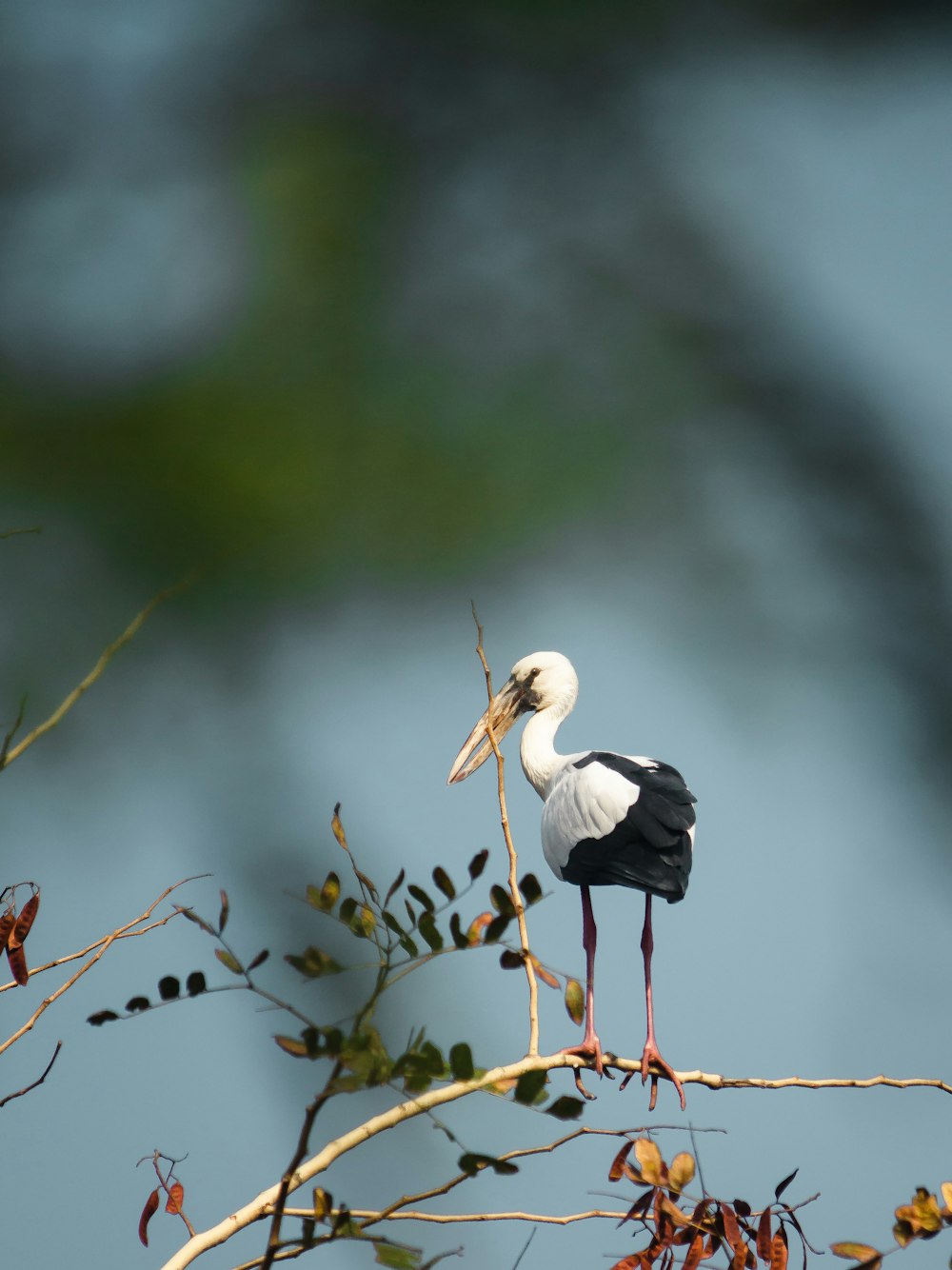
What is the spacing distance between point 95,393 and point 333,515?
0.09 metres

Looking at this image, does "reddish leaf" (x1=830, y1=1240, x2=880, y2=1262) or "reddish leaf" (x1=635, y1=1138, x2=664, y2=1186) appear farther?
"reddish leaf" (x1=635, y1=1138, x2=664, y2=1186)

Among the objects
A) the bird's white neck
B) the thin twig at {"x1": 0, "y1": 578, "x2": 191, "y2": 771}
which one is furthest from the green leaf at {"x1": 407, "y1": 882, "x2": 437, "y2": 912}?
the bird's white neck

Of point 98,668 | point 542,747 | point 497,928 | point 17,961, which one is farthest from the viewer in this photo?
point 542,747

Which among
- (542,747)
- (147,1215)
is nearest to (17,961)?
(147,1215)

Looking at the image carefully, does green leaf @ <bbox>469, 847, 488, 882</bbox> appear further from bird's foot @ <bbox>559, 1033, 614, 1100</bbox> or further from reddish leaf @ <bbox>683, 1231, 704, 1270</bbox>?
bird's foot @ <bbox>559, 1033, 614, 1100</bbox>

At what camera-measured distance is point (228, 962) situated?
3.60 ft

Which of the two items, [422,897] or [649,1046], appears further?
[649,1046]

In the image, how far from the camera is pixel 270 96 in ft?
1.48

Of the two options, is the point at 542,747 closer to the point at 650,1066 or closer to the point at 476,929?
the point at 650,1066

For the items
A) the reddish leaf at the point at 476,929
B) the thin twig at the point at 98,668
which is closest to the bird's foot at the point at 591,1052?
the reddish leaf at the point at 476,929

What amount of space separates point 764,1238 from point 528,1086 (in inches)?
31.1

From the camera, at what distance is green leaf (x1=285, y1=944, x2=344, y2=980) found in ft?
1.58

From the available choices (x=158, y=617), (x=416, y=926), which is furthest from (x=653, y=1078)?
(x=158, y=617)

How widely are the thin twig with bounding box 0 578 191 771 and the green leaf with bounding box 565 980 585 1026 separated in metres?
1.18
